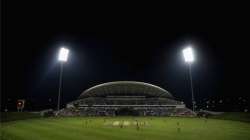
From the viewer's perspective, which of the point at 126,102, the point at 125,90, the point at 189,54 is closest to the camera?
the point at 189,54

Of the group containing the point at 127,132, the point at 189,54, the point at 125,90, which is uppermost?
the point at 189,54

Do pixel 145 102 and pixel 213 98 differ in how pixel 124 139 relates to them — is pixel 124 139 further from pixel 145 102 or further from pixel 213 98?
pixel 213 98

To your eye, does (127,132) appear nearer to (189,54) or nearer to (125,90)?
(189,54)

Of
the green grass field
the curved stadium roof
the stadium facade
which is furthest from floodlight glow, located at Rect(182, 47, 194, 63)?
the curved stadium roof

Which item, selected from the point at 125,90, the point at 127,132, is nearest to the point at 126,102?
the point at 125,90

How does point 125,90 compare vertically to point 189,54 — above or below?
below

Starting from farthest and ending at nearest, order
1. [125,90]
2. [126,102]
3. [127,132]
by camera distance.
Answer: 1. [125,90]
2. [126,102]
3. [127,132]

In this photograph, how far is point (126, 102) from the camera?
10862 centimetres

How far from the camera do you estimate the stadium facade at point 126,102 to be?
325 ft

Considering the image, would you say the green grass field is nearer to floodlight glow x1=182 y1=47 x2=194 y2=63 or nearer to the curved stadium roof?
floodlight glow x1=182 y1=47 x2=194 y2=63

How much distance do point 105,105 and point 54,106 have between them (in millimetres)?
66817

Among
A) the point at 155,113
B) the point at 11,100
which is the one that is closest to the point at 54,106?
the point at 11,100

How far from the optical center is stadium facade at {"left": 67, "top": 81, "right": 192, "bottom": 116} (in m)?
99.0

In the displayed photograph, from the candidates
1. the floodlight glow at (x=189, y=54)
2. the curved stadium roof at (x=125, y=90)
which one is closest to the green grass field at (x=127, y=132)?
the floodlight glow at (x=189, y=54)
